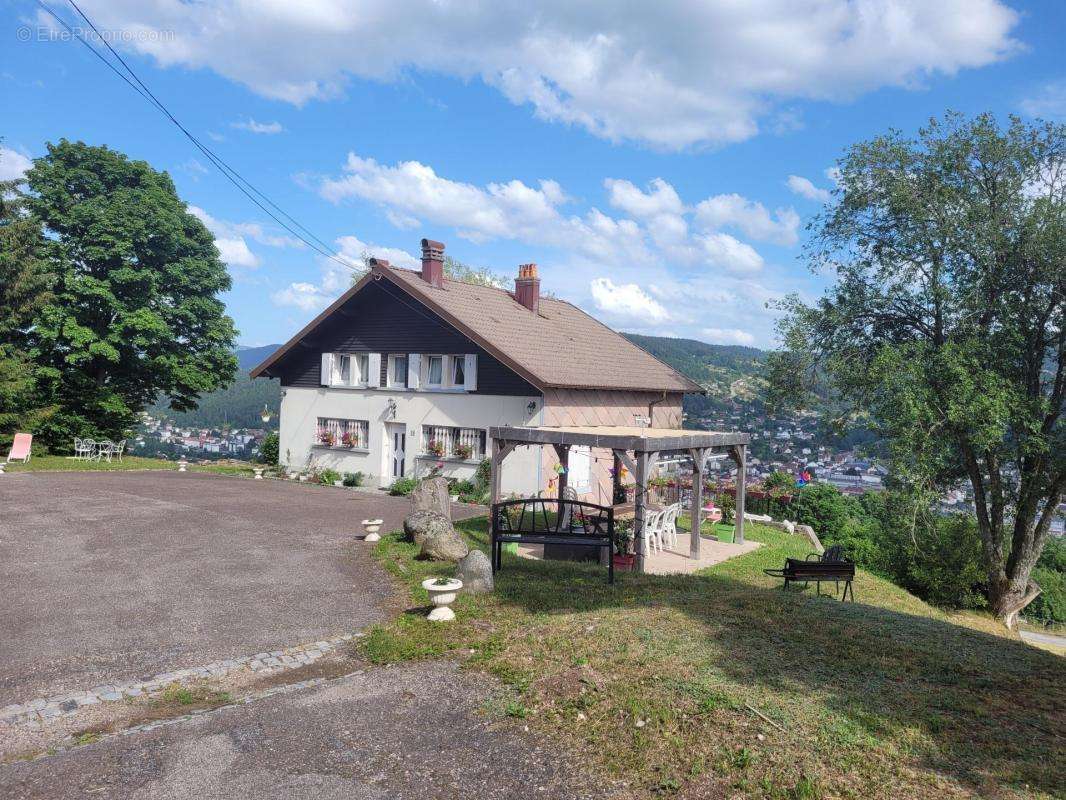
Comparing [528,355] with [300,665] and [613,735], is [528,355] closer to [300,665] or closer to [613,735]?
[300,665]

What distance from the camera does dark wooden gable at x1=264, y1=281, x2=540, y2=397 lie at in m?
20.8

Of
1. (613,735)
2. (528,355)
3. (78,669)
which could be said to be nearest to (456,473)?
(528,355)

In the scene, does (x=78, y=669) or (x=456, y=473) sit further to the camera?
(x=456, y=473)

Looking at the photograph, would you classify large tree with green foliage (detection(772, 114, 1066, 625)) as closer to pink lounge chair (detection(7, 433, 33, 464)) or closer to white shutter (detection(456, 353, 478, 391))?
white shutter (detection(456, 353, 478, 391))

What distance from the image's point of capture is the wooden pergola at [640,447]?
39.8ft

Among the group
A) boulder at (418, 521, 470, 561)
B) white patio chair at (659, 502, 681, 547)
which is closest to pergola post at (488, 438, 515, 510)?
boulder at (418, 521, 470, 561)

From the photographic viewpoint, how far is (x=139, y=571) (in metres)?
10.5

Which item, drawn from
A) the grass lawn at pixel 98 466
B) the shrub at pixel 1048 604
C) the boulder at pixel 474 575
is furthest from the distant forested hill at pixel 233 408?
the boulder at pixel 474 575

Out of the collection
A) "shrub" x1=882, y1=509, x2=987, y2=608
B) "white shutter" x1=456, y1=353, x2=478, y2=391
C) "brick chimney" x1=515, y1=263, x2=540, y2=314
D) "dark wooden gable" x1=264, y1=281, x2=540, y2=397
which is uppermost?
"brick chimney" x1=515, y1=263, x2=540, y2=314

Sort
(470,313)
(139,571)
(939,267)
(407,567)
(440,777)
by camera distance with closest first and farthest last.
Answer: (440,777) < (139,571) < (407,567) < (939,267) < (470,313)

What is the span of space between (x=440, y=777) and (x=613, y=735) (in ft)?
4.31

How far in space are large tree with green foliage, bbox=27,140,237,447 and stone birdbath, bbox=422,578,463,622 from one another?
22945 millimetres

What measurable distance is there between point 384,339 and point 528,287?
17.6 feet

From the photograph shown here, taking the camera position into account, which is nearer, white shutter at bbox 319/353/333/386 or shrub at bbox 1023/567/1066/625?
shrub at bbox 1023/567/1066/625
